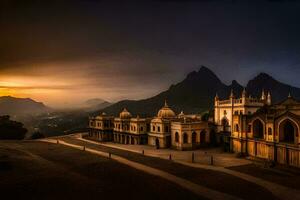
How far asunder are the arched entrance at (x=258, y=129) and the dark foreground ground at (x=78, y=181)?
20.8m

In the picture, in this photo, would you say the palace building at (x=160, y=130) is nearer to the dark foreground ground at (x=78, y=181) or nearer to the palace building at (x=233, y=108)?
the palace building at (x=233, y=108)

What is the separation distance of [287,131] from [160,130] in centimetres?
2523

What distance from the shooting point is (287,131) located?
47312 millimetres

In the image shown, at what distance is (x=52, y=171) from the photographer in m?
42.0

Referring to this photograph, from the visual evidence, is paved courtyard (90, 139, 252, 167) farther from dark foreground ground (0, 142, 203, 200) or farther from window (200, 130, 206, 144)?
dark foreground ground (0, 142, 203, 200)

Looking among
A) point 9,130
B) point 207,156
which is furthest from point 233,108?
point 9,130

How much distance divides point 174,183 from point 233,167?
1131 centimetres

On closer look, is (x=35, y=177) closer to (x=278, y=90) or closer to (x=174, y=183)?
(x=174, y=183)

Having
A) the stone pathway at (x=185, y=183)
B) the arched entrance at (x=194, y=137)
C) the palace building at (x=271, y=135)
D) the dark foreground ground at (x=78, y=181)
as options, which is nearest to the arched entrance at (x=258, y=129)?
the palace building at (x=271, y=135)

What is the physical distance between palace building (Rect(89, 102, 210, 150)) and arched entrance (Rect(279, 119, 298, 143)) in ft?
60.6

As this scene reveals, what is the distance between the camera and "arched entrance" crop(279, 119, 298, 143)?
45.3 metres

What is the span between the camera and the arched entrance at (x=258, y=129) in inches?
2005

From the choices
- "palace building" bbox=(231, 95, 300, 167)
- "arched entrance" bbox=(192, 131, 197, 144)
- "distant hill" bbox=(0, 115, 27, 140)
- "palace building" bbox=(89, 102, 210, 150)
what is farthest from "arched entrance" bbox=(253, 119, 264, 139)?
"distant hill" bbox=(0, 115, 27, 140)

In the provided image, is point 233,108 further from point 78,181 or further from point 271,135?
point 78,181
